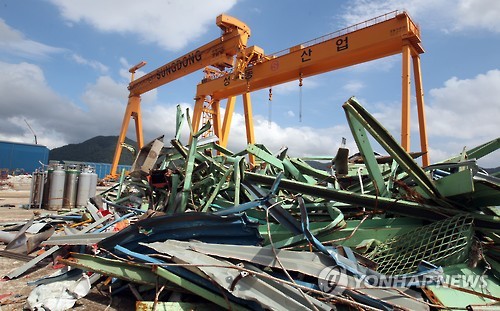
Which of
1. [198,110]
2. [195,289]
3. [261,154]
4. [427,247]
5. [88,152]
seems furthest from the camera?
[88,152]

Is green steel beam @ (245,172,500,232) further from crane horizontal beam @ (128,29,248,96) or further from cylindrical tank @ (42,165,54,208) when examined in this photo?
crane horizontal beam @ (128,29,248,96)

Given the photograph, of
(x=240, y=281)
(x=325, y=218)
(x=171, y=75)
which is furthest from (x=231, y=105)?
(x=240, y=281)

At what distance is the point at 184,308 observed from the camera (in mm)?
1975

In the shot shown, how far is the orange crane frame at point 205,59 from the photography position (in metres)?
12.7

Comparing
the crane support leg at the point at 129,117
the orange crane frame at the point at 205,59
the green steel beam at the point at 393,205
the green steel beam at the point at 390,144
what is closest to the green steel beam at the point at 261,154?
the green steel beam at the point at 393,205

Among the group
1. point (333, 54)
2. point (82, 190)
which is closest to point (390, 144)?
point (333, 54)

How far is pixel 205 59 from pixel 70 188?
7.97 meters

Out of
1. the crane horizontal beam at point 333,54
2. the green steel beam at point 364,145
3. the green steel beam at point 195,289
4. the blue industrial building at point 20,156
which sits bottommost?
the green steel beam at point 195,289

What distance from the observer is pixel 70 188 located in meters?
8.76

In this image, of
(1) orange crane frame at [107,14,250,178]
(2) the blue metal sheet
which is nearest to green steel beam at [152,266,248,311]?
(2) the blue metal sheet

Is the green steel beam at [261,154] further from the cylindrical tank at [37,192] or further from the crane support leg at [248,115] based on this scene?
the crane support leg at [248,115]

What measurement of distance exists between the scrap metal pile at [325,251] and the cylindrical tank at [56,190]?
635 centimetres

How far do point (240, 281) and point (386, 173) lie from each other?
7.03 feet

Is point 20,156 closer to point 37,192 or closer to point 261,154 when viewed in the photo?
point 37,192
